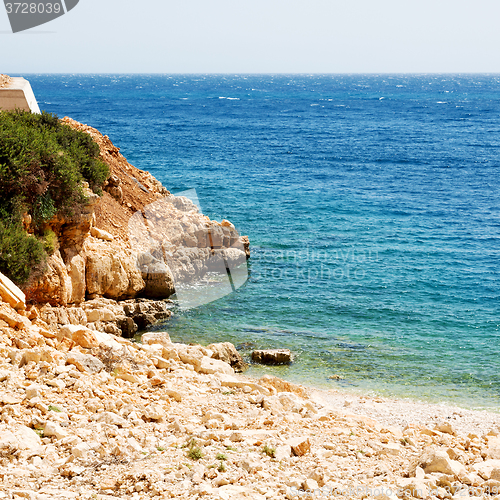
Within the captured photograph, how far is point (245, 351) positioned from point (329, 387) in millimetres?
3292

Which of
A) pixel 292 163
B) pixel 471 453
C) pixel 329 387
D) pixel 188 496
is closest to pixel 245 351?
pixel 329 387

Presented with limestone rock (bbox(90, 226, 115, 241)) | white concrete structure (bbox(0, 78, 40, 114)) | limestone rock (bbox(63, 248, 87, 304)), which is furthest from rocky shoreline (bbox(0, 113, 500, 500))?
white concrete structure (bbox(0, 78, 40, 114))

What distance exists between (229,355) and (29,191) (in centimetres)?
801

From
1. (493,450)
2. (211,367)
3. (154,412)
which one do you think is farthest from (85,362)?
(493,450)

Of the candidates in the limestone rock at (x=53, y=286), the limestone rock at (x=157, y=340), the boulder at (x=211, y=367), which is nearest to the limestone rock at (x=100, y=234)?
the limestone rock at (x=53, y=286)

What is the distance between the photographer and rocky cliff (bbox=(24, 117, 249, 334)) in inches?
679

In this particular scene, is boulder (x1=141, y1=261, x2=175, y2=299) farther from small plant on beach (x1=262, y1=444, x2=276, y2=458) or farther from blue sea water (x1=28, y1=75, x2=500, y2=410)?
small plant on beach (x1=262, y1=444, x2=276, y2=458)

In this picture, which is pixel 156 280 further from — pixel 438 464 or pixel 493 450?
pixel 438 464

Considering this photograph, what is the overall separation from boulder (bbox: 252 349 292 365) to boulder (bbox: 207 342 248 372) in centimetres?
59

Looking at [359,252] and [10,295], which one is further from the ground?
[10,295]

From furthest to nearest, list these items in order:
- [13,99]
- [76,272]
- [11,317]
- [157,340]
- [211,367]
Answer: [13,99]
[76,272]
[157,340]
[211,367]
[11,317]

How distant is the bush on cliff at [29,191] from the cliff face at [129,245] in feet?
2.16

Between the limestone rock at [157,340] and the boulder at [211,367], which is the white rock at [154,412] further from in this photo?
the limestone rock at [157,340]

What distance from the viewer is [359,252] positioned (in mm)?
28625
